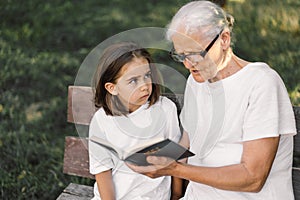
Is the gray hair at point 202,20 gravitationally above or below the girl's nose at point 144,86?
above

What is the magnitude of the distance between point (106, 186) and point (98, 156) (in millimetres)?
129

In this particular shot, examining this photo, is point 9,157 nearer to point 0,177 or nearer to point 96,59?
point 0,177

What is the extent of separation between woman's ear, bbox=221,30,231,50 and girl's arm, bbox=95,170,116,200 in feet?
2.41

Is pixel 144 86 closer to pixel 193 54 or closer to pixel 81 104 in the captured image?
pixel 193 54

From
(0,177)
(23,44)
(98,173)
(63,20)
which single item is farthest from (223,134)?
(63,20)

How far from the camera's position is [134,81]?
76.0 inches

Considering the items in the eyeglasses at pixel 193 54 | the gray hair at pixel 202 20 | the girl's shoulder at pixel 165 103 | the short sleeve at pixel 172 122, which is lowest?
the short sleeve at pixel 172 122

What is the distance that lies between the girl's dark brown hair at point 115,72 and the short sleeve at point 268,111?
0.45m

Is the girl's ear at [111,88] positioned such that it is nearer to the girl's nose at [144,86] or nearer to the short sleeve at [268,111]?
the girl's nose at [144,86]

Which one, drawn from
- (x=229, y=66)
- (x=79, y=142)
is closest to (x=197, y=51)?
(x=229, y=66)

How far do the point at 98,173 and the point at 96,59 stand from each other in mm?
477

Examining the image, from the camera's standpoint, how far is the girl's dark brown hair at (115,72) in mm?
1923

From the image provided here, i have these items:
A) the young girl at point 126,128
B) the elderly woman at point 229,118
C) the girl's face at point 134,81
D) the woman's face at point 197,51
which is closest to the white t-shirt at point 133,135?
the young girl at point 126,128

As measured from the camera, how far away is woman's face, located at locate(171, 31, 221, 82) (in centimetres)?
174
